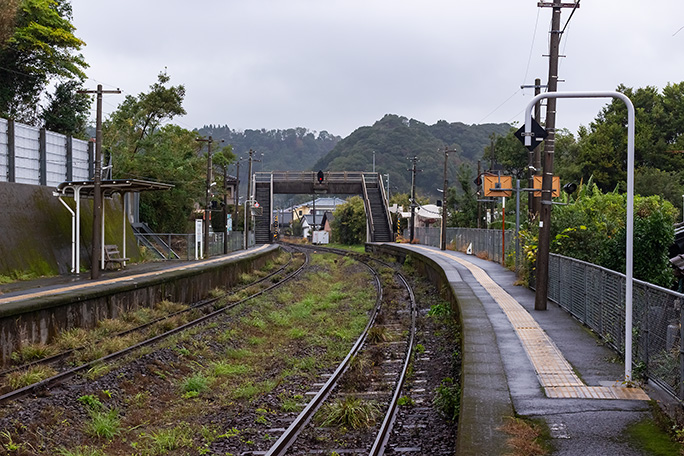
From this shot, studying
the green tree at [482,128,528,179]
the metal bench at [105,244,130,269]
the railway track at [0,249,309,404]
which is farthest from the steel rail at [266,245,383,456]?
the green tree at [482,128,528,179]

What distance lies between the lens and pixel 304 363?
1209cm

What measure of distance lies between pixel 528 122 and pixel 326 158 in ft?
424

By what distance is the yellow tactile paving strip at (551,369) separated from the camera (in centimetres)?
775

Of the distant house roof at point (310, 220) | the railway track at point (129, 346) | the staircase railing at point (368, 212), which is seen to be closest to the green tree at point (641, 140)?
the staircase railing at point (368, 212)

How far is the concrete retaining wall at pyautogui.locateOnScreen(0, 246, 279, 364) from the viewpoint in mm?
11875

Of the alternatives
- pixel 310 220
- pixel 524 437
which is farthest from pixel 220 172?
pixel 310 220

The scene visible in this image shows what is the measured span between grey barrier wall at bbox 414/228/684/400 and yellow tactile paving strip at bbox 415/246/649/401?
0.47 m

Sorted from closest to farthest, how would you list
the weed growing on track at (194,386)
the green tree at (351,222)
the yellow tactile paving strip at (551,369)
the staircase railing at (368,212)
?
the yellow tactile paving strip at (551,369) < the weed growing on track at (194,386) < the staircase railing at (368,212) < the green tree at (351,222)

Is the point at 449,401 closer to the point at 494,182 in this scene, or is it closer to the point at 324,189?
the point at 494,182

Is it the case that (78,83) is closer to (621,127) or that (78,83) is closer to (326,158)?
(621,127)

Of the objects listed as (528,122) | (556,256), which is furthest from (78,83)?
(528,122)

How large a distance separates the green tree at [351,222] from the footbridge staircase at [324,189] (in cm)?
931

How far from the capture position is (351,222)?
74.3 meters

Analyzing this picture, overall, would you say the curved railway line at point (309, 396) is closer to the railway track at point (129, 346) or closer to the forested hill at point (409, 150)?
the railway track at point (129, 346)
